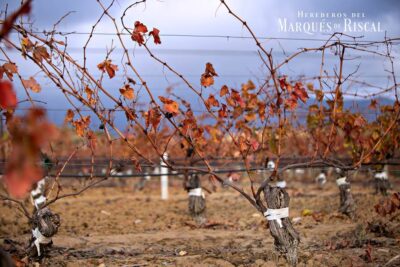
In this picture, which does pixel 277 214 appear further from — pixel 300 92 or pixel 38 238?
pixel 38 238

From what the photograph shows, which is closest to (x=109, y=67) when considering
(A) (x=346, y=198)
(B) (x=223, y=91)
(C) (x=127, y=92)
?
(C) (x=127, y=92)

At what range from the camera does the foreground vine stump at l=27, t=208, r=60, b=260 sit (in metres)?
3.64

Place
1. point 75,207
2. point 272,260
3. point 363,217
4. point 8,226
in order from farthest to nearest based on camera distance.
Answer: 1. point 75,207
2. point 363,217
3. point 8,226
4. point 272,260

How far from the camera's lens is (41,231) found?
12.0 feet

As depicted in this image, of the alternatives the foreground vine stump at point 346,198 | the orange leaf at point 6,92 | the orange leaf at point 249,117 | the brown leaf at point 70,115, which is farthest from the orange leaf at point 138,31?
the foreground vine stump at point 346,198

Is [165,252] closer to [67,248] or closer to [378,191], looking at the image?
[67,248]

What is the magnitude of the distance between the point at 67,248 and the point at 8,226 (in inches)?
70.6

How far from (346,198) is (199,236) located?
2382 millimetres

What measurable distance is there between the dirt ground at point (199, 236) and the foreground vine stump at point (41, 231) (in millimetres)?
105

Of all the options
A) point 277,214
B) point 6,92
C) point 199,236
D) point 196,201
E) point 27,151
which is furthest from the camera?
point 196,201

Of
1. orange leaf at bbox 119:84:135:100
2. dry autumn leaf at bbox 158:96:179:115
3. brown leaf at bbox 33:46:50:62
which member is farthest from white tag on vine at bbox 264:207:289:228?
brown leaf at bbox 33:46:50:62

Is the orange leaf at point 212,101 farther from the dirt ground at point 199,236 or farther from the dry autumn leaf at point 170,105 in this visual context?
the dirt ground at point 199,236

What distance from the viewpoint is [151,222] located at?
6.31m

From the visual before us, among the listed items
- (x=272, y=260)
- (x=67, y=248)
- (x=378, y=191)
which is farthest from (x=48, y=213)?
(x=378, y=191)
